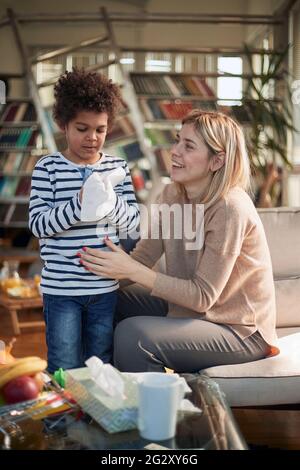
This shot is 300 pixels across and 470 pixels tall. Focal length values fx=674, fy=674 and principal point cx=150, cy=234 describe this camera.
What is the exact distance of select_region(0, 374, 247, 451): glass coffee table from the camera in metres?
1.25

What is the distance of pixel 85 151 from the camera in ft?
6.37

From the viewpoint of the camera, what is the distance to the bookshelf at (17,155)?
5.91 m

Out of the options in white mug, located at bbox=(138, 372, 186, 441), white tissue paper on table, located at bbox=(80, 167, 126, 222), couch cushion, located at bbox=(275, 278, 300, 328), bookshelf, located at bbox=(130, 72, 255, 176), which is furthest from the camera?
bookshelf, located at bbox=(130, 72, 255, 176)

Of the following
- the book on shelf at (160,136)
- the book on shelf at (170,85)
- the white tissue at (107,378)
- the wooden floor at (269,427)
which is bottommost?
the wooden floor at (269,427)

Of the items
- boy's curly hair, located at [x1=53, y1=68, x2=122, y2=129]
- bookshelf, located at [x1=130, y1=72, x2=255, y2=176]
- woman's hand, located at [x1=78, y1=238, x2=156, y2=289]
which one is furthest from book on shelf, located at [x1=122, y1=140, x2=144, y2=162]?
woman's hand, located at [x1=78, y1=238, x2=156, y2=289]

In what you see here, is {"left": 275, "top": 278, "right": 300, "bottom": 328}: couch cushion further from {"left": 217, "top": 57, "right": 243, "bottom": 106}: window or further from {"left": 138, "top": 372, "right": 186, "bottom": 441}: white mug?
{"left": 217, "top": 57, "right": 243, "bottom": 106}: window

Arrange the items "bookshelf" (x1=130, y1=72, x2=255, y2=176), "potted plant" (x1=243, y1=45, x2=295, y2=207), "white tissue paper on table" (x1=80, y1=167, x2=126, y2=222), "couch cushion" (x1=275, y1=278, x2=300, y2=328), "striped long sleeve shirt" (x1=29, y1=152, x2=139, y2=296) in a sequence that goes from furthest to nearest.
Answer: "bookshelf" (x1=130, y1=72, x2=255, y2=176)
"potted plant" (x1=243, y1=45, x2=295, y2=207)
"couch cushion" (x1=275, y1=278, x2=300, y2=328)
"striped long sleeve shirt" (x1=29, y1=152, x2=139, y2=296)
"white tissue paper on table" (x1=80, y1=167, x2=126, y2=222)

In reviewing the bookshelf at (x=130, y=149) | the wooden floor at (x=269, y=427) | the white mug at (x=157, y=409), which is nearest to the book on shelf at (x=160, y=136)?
the bookshelf at (x=130, y=149)

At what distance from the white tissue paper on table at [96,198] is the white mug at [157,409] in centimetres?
61

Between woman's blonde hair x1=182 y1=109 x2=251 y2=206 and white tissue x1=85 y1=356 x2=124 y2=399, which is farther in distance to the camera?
woman's blonde hair x1=182 y1=109 x2=251 y2=206

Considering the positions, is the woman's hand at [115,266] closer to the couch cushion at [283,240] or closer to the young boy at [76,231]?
the young boy at [76,231]

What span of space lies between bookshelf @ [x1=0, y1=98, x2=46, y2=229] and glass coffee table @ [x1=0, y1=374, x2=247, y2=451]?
4774 mm
